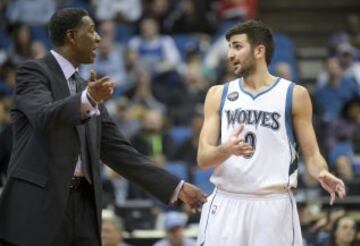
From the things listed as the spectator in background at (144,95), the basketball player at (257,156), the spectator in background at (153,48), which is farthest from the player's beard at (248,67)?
the spectator in background at (153,48)

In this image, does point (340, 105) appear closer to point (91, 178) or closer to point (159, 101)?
point (159, 101)

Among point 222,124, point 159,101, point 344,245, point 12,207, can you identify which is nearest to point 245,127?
point 222,124

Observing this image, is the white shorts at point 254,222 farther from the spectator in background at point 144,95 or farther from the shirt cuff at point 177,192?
the spectator in background at point 144,95

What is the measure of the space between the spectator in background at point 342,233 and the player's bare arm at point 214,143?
114 inches

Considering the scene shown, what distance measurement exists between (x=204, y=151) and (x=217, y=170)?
0.19 m

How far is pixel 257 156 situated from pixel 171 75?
7874mm

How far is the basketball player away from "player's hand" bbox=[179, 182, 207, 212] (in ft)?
0.26

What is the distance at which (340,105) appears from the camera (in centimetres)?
1333

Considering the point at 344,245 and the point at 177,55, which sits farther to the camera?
the point at 177,55

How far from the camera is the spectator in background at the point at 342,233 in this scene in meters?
8.16

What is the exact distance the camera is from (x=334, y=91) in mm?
13352

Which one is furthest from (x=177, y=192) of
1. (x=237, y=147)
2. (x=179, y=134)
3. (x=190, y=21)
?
(x=190, y=21)

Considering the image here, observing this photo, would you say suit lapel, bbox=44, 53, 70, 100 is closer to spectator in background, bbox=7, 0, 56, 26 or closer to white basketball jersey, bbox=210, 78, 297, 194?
white basketball jersey, bbox=210, 78, 297, 194

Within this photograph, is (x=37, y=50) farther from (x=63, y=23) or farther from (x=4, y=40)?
(x=63, y=23)
